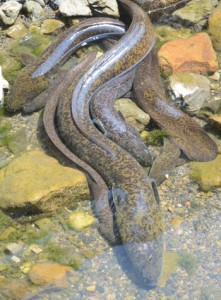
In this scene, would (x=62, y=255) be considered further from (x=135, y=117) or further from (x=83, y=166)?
(x=135, y=117)

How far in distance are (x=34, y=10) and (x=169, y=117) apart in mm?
3436

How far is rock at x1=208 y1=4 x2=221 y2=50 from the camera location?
24.9 ft

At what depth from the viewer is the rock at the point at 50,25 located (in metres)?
7.87

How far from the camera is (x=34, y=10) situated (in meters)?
8.08

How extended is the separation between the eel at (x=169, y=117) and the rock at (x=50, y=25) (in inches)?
70.8

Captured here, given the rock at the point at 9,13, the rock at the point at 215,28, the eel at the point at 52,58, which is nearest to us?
the eel at the point at 52,58

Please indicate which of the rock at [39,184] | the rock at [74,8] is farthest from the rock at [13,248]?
the rock at [74,8]

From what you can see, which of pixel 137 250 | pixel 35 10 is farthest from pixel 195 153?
pixel 35 10

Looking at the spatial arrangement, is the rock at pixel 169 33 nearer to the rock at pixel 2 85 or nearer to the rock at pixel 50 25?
the rock at pixel 50 25

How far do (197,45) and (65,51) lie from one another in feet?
6.93

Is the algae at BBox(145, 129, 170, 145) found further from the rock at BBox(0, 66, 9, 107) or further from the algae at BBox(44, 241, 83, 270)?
the rock at BBox(0, 66, 9, 107)

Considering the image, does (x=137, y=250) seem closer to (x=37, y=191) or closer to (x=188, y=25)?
(x=37, y=191)

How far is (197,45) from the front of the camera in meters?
7.31

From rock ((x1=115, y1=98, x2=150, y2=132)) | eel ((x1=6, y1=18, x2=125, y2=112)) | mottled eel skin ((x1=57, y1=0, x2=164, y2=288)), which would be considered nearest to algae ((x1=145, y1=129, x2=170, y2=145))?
rock ((x1=115, y1=98, x2=150, y2=132))
